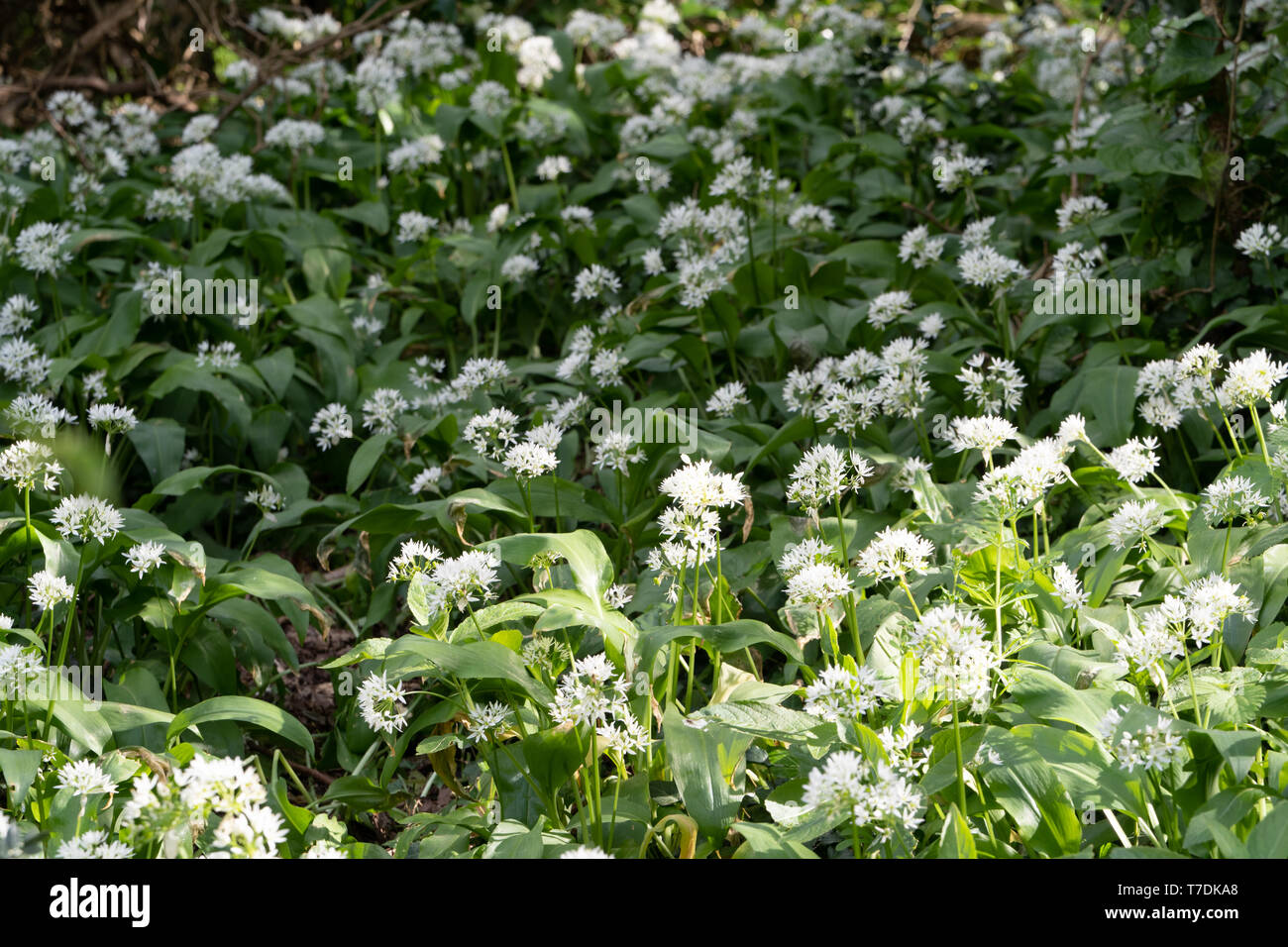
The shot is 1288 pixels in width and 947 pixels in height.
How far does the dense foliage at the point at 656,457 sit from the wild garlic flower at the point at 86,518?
0.01m

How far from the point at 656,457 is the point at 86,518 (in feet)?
4.50

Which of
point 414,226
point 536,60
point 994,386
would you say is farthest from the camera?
point 536,60

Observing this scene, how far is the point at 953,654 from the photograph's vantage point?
5.31 feet

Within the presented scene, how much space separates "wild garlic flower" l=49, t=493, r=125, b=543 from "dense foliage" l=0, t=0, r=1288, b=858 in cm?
1

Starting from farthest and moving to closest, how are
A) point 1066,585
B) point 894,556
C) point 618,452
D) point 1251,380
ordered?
point 618,452 → point 1251,380 → point 1066,585 → point 894,556

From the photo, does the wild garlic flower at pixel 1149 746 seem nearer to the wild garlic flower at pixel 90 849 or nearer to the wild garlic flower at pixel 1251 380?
the wild garlic flower at pixel 1251 380

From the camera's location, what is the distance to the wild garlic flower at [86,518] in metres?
2.43

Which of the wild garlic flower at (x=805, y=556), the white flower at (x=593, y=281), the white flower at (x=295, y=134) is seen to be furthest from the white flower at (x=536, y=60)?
the wild garlic flower at (x=805, y=556)

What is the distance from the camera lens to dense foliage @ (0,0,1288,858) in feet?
6.23

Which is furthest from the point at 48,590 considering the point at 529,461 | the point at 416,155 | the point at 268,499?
the point at 416,155

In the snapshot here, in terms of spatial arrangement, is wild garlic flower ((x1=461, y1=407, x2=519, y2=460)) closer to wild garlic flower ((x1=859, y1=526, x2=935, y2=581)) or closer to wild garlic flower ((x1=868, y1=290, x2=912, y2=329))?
wild garlic flower ((x1=859, y1=526, x2=935, y2=581))

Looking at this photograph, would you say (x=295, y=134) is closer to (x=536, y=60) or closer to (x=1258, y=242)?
(x=536, y=60)
